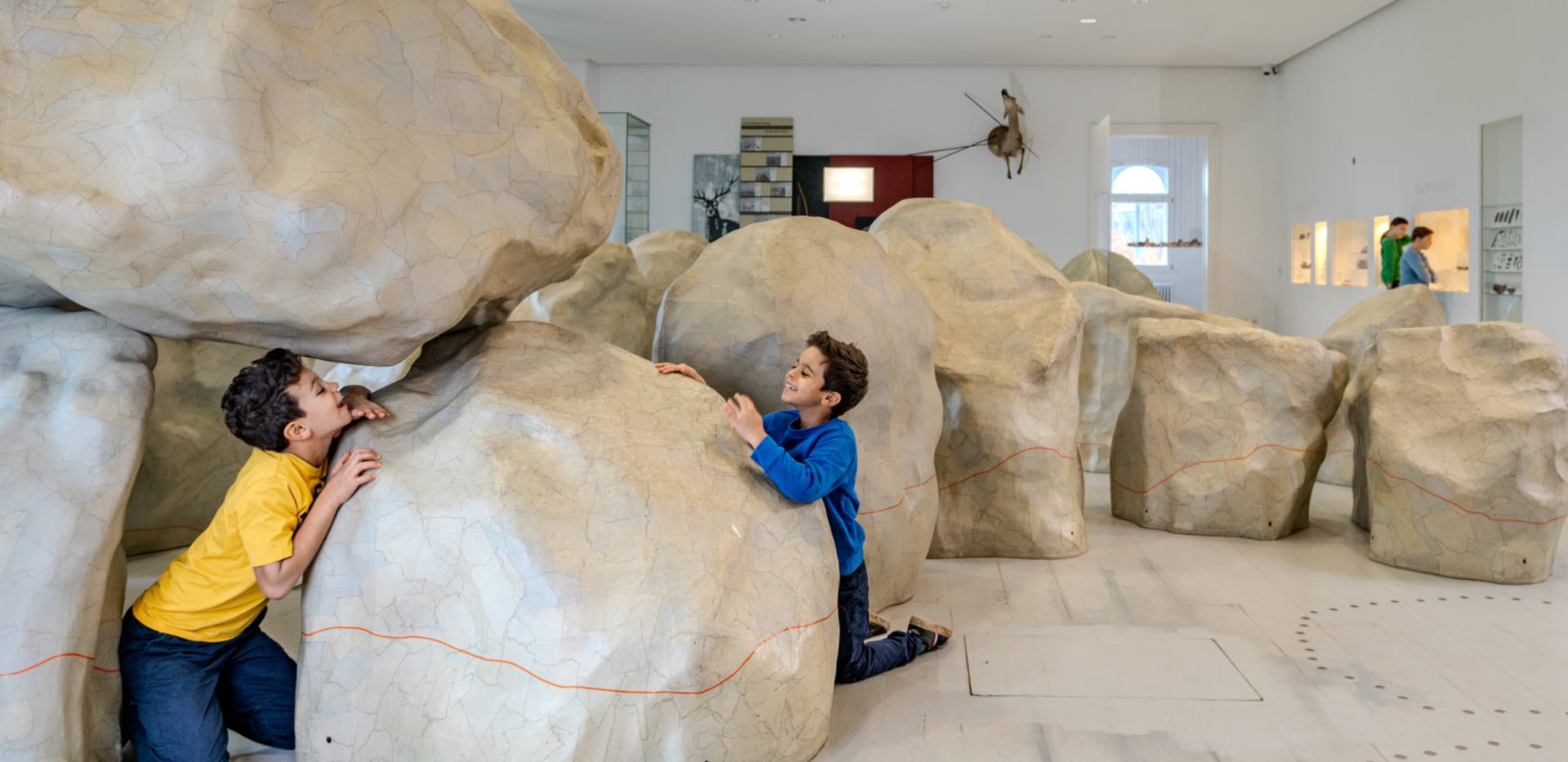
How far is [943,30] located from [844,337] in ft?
25.9

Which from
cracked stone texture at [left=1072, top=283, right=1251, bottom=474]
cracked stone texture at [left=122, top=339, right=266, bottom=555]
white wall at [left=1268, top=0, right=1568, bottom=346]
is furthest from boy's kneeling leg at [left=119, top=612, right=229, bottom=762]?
white wall at [left=1268, top=0, right=1568, bottom=346]

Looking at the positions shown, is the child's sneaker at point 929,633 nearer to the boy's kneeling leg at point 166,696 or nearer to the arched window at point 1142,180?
the boy's kneeling leg at point 166,696

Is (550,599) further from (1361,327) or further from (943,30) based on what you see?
(943,30)

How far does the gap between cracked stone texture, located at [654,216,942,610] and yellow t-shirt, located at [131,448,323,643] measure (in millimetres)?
1453

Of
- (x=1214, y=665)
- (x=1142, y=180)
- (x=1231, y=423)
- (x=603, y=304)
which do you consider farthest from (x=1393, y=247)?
(x=1214, y=665)

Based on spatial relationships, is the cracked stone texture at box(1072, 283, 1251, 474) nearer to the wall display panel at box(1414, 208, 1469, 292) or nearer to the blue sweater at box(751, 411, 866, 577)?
the wall display panel at box(1414, 208, 1469, 292)

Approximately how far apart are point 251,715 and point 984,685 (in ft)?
6.18

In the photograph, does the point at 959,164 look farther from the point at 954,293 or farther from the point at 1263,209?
the point at 954,293

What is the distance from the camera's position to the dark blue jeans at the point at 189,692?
2398 mm

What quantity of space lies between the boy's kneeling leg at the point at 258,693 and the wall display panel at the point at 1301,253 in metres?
11.3

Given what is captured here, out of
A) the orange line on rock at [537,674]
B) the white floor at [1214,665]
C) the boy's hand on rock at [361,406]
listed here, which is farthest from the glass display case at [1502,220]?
the boy's hand on rock at [361,406]

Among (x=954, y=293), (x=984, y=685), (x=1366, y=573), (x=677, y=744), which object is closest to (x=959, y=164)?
(x=954, y=293)

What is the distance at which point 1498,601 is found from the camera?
4.00 m

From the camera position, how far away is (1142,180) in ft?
50.5
